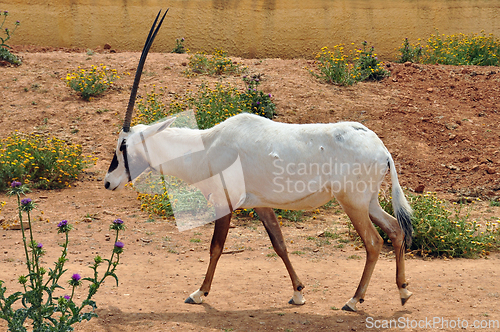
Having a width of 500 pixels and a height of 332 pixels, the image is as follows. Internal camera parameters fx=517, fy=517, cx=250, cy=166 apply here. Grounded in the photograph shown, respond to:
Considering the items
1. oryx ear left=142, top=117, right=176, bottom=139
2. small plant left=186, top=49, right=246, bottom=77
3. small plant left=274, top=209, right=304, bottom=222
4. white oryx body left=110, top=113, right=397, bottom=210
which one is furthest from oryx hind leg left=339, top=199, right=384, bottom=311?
small plant left=186, top=49, right=246, bottom=77

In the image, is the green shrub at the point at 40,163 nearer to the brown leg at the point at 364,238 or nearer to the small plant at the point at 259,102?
the small plant at the point at 259,102

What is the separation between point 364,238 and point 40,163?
5.45 meters

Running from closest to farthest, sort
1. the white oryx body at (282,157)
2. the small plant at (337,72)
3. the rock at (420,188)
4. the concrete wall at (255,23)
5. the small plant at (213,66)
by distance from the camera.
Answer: the white oryx body at (282,157)
the rock at (420,188)
the small plant at (337,72)
the small plant at (213,66)
the concrete wall at (255,23)

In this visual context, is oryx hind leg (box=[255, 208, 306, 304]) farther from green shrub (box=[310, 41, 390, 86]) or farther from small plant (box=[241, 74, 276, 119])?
green shrub (box=[310, 41, 390, 86])

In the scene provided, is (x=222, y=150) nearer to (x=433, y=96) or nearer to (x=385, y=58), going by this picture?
(x=433, y=96)

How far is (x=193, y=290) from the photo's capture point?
5.12m

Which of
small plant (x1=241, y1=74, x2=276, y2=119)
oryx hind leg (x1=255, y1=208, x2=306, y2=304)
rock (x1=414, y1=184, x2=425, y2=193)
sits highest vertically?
small plant (x1=241, y1=74, x2=276, y2=119)

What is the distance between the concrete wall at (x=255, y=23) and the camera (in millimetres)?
11938

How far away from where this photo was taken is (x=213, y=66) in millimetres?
11055

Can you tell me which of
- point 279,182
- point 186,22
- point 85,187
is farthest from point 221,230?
point 186,22

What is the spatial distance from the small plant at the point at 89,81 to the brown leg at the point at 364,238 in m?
6.87

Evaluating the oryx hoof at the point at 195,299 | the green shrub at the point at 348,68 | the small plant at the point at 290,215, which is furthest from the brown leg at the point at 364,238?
the green shrub at the point at 348,68

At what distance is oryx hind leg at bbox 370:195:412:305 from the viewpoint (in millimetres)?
4695

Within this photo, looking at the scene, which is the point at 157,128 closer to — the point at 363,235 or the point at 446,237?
the point at 363,235
